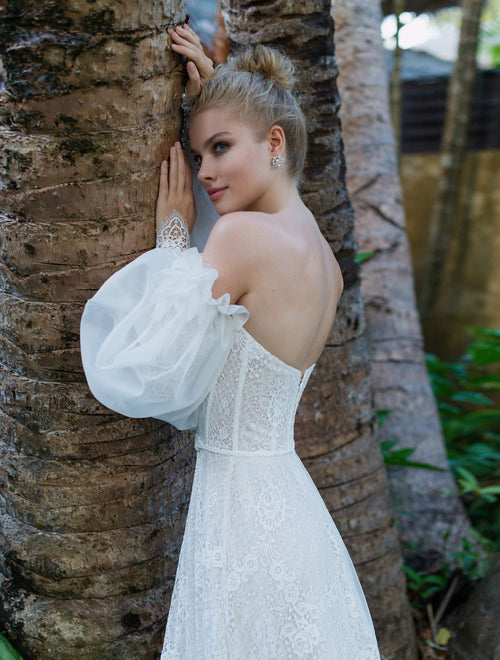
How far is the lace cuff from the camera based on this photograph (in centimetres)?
180

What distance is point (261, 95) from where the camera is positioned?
186cm

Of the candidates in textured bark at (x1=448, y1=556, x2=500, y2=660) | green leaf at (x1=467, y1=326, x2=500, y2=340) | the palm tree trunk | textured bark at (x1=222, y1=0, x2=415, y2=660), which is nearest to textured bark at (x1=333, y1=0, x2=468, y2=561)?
green leaf at (x1=467, y1=326, x2=500, y2=340)

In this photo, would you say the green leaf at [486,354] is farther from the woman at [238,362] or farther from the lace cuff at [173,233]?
the lace cuff at [173,233]

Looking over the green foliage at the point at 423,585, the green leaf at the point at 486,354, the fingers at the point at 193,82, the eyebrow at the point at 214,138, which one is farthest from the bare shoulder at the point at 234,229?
the green leaf at the point at 486,354

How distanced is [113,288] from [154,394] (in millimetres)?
279

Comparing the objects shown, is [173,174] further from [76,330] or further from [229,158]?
[76,330]

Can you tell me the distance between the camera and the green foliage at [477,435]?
4246 mm

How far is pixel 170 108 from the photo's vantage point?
5.85 ft

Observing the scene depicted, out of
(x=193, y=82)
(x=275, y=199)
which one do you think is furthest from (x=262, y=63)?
(x=275, y=199)

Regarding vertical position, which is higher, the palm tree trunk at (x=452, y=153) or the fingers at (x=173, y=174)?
the palm tree trunk at (x=452, y=153)

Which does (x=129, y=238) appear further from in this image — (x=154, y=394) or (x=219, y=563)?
(x=219, y=563)

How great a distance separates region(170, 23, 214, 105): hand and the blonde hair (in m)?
0.02

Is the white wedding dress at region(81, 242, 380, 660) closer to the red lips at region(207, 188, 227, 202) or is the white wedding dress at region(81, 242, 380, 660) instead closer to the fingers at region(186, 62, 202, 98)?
the red lips at region(207, 188, 227, 202)

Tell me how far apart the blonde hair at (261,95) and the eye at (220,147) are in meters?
0.09
